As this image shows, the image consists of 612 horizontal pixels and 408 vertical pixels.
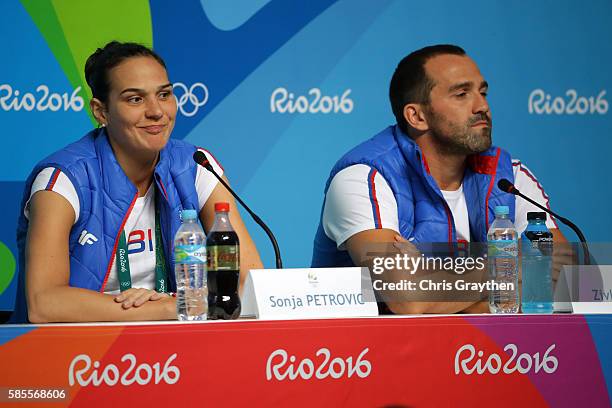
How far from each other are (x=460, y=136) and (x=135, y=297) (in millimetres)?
1183

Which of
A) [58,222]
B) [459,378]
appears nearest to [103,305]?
[58,222]

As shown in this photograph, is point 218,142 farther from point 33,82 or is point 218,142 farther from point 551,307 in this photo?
point 551,307

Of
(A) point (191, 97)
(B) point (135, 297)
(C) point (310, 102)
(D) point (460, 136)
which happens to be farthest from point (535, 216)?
(A) point (191, 97)

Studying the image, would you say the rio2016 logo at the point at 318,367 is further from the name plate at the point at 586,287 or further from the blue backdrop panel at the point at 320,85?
the blue backdrop panel at the point at 320,85

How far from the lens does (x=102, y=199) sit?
8.00ft

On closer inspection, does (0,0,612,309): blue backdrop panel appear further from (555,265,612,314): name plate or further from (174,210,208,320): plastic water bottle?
(555,265,612,314): name plate

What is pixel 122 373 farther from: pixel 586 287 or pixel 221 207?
pixel 586 287

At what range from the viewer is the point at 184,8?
3.51m

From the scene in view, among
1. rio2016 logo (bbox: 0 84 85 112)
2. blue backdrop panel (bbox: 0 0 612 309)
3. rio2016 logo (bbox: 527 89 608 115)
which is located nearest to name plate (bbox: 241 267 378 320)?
blue backdrop panel (bbox: 0 0 612 309)

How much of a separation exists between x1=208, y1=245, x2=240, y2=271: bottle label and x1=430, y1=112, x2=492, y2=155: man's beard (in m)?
0.99

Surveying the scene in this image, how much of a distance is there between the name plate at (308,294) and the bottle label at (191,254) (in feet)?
0.42

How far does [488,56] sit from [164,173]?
5.38ft

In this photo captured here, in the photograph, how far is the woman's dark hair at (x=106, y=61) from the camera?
2.58 meters

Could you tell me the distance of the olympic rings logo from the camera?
11.5 ft
